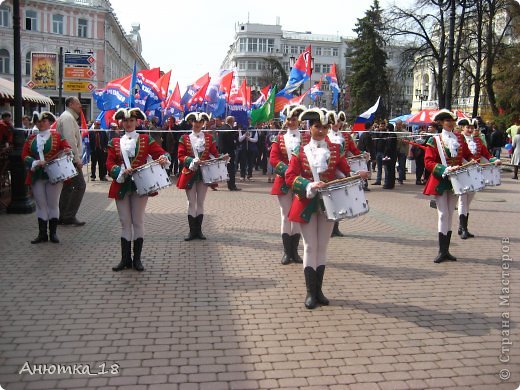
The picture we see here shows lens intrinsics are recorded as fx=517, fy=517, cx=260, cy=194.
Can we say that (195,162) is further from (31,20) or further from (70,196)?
(31,20)

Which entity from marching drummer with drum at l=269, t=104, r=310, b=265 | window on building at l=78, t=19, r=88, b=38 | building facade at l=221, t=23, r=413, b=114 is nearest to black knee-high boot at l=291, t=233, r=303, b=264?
marching drummer with drum at l=269, t=104, r=310, b=265

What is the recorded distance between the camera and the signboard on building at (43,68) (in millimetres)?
27281

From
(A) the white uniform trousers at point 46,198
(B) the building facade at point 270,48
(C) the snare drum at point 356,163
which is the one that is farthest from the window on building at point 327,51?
(A) the white uniform trousers at point 46,198

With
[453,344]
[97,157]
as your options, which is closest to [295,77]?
[97,157]

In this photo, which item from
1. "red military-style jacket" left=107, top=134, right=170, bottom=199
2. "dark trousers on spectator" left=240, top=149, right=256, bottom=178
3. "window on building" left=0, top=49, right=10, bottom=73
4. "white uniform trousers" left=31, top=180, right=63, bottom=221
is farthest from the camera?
"window on building" left=0, top=49, right=10, bottom=73

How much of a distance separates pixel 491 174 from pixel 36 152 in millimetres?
7175

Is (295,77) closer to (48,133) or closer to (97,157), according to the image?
(97,157)

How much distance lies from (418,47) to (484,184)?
86.1 ft

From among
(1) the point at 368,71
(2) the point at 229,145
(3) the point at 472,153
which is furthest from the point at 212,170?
(1) the point at 368,71

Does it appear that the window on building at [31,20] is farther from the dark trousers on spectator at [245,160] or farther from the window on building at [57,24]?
the dark trousers on spectator at [245,160]

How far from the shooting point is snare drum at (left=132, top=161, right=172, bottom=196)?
6.53m

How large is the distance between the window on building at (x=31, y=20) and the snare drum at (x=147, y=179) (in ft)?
218

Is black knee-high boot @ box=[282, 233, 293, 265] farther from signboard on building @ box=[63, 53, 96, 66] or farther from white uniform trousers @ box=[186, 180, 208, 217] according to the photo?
signboard on building @ box=[63, 53, 96, 66]

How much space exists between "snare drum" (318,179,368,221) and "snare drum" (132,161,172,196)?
2.43 metres
